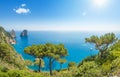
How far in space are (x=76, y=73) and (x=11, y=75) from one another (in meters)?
8.86

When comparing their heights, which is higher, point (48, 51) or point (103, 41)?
point (103, 41)

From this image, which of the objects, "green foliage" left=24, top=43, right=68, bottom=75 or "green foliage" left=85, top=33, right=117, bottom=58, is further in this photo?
"green foliage" left=24, top=43, right=68, bottom=75

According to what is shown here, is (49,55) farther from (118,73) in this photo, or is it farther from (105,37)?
(118,73)

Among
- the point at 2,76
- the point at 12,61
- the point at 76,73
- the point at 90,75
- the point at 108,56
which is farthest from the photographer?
the point at 108,56

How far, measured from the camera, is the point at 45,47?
52969 mm

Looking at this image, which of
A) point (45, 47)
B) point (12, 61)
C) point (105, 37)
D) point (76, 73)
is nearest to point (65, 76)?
point (76, 73)

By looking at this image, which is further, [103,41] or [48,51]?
[48,51]

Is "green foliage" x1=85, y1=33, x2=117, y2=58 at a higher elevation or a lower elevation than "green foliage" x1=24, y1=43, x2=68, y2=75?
higher

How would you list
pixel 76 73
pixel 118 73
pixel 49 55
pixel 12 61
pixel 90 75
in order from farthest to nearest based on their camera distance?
pixel 49 55 → pixel 12 61 → pixel 76 73 → pixel 90 75 → pixel 118 73

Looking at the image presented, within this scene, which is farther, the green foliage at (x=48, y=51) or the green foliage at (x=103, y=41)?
the green foliage at (x=48, y=51)

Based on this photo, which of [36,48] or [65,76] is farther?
[36,48]

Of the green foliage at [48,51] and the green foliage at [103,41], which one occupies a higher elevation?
the green foliage at [103,41]

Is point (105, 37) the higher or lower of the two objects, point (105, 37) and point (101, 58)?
the higher

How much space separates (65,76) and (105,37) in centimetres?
2117
